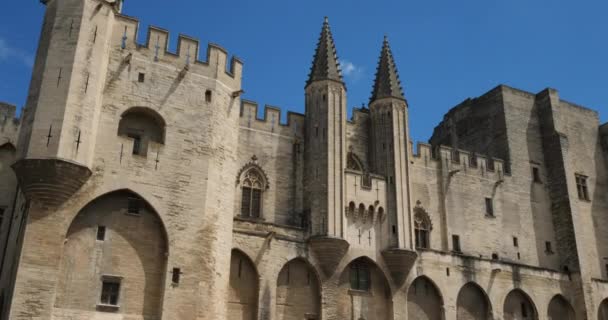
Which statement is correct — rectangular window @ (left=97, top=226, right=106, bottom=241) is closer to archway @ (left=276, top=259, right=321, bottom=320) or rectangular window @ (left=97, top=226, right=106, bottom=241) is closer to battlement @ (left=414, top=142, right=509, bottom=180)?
archway @ (left=276, top=259, right=321, bottom=320)

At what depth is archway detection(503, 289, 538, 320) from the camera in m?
30.4

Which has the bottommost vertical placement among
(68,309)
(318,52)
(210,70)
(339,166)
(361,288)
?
(68,309)

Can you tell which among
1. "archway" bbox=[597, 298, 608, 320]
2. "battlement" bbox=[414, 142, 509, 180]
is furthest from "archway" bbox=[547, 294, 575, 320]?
"battlement" bbox=[414, 142, 509, 180]

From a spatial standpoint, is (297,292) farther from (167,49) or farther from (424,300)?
(167,49)

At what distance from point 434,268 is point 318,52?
11.0 metres

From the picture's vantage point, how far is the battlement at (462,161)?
104 ft

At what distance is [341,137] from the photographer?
27.4m

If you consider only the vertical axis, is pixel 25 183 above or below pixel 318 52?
below

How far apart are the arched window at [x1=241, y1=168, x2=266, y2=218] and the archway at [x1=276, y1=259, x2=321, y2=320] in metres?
2.63

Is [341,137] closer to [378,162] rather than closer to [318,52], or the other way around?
[378,162]

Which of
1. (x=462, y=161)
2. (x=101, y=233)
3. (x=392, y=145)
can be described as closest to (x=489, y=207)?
(x=462, y=161)

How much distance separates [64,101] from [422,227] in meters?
17.1

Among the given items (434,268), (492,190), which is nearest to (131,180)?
(434,268)

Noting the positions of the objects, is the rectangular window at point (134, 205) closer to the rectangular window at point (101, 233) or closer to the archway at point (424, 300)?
the rectangular window at point (101, 233)
